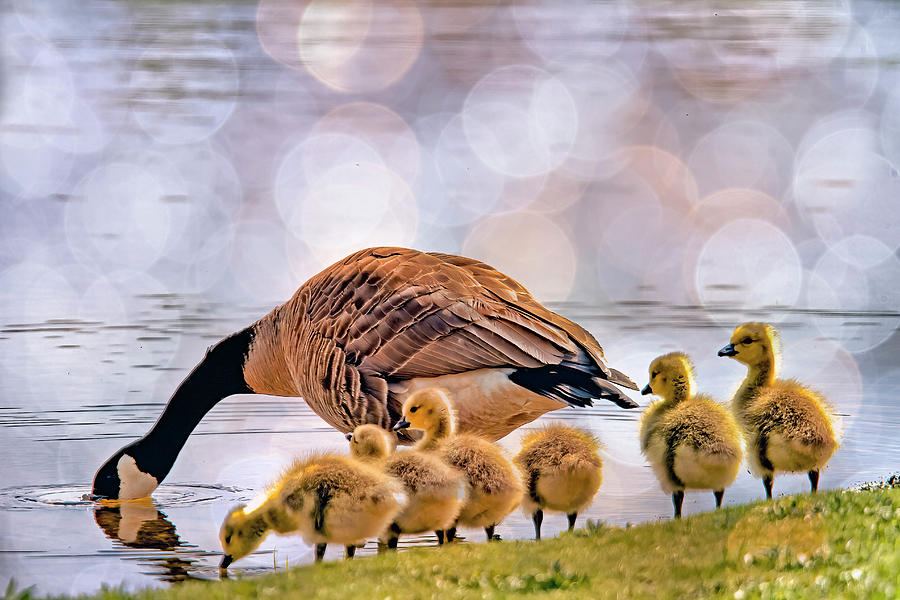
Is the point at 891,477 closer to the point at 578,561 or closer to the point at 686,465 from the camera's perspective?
the point at 686,465

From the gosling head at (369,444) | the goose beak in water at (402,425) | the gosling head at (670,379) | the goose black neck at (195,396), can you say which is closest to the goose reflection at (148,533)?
the goose black neck at (195,396)

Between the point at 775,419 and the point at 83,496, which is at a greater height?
the point at 775,419

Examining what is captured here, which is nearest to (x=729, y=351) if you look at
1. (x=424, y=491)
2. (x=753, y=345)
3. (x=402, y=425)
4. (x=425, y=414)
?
(x=753, y=345)

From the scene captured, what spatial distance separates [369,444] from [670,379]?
6.15ft

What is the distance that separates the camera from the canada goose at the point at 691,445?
566 centimetres

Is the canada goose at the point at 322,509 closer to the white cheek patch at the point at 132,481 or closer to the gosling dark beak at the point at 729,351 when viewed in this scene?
the white cheek patch at the point at 132,481

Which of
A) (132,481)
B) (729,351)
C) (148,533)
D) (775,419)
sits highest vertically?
(729,351)

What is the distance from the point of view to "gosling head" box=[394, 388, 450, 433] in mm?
5793

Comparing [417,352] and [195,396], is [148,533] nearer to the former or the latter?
[417,352]

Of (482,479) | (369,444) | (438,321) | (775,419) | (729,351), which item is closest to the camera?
(482,479)

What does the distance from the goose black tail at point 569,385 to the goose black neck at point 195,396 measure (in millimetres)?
2792

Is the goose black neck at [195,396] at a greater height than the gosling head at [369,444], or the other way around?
the goose black neck at [195,396]

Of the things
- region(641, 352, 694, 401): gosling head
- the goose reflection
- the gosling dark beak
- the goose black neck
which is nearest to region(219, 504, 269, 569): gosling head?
the goose reflection

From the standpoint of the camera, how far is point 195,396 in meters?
8.29
